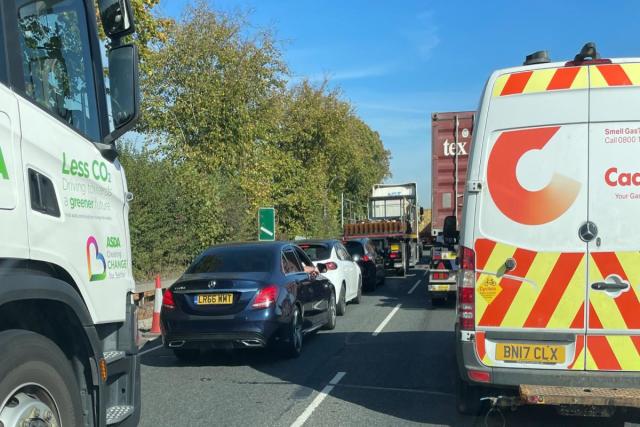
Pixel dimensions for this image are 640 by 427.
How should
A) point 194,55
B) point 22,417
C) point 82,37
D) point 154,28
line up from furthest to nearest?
point 194,55 → point 154,28 → point 82,37 → point 22,417

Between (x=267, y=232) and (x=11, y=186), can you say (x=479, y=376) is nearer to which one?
(x=11, y=186)

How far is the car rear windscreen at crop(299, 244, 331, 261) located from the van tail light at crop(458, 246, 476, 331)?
8.69 metres

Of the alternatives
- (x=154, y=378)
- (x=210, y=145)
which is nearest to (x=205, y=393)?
(x=154, y=378)

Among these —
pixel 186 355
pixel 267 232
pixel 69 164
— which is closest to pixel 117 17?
pixel 69 164

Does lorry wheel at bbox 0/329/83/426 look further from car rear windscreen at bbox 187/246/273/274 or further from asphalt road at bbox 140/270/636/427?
car rear windscreen at bbox 187/246/273/274

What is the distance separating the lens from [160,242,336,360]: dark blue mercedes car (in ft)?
26.9

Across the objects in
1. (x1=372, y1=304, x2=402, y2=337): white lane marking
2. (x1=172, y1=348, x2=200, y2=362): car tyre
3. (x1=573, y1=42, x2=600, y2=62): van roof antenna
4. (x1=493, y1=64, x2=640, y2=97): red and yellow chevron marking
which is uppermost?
(x1=573, y1=42, x2=600, y2=62): van roof antenna

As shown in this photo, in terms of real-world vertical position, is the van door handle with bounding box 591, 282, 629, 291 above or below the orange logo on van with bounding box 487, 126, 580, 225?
below

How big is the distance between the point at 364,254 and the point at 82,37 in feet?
49.1

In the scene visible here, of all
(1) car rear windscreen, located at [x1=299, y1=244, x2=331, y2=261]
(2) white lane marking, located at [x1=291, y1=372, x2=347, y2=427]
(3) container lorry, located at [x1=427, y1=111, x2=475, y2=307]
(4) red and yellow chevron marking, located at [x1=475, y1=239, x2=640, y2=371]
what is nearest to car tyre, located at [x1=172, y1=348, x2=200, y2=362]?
(2) white lane marking, located at [x1=291, y1=372, x2=347, y2=427]

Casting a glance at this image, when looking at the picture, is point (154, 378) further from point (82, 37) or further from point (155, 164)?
point (155, 164)

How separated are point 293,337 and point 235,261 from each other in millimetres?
1342

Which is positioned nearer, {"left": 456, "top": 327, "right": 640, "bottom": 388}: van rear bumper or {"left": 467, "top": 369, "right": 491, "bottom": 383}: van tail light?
{"left": 456, "top": 327, "right": 640, "bottom": 388}: van rear bumper

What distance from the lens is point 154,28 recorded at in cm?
1428
